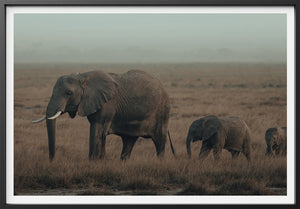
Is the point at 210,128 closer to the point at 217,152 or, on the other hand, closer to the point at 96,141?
the point at 217,152

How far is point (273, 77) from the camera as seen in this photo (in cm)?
3941

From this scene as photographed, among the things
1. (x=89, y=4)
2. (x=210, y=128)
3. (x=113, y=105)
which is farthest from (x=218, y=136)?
(x=89, y=4)

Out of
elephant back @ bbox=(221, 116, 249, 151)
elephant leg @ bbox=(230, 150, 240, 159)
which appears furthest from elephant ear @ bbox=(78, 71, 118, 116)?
elephant leg @ bbox=(230, 150, 240, 159)

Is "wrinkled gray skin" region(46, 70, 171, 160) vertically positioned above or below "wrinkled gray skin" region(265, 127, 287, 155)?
above

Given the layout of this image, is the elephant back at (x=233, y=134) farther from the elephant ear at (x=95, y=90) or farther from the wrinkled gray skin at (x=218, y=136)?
the elephant ear at (x=95, y=90)

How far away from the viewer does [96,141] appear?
9906 millimetres

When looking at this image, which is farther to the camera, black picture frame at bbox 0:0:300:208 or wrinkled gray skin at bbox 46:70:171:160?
wrinkled gray skin at bbox 46:70:171:160

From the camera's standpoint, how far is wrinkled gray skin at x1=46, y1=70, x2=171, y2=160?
993 centimetres

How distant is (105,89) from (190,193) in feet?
8.91

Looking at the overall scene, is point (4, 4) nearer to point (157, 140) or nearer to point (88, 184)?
point (88, 184)

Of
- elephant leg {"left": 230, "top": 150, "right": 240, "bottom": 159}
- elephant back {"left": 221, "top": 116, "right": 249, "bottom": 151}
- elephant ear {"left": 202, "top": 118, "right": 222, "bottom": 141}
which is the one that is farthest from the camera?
elephant leg {"left": 230, "top": 150, "right": 240, "bottom": 159}

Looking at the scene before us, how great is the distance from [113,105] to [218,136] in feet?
7.55

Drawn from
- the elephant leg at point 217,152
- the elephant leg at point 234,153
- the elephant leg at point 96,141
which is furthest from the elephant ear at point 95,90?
the elephant leg at point 234,153

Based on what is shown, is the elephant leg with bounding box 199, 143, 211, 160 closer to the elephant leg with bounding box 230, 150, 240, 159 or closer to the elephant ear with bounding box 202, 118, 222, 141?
the elephant ear with bounding box 202, 118, 222, 141
